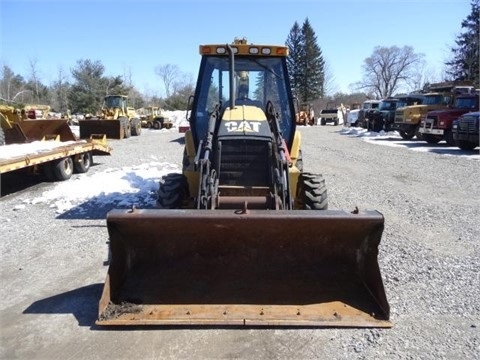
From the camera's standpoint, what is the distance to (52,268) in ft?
15.7

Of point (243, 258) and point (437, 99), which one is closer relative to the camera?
point (243, 258)

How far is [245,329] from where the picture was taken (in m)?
3.46

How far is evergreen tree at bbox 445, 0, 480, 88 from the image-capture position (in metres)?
37.3

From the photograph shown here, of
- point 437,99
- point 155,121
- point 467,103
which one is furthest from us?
point 155,121

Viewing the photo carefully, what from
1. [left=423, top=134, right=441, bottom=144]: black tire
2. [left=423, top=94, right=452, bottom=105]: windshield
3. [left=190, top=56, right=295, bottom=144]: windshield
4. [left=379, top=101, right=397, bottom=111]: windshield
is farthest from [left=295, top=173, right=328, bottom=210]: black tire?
[left=379, top=101, right=397, bottom=111]: windshield

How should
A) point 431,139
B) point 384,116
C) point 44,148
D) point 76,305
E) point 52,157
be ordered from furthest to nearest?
1. point 384,116
2. point 431,139
3. point 44,148
4. point 52,157
5. point 76,305

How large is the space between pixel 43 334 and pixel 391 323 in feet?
9.01

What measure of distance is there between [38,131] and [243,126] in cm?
931

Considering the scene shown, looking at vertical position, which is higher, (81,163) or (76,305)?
(81,163)

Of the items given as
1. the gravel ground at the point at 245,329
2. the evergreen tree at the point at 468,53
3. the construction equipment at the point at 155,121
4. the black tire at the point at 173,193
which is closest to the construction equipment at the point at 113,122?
the construction equipment at the point at 155,121

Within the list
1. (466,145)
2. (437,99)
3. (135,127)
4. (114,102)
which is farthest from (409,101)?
(114,102)

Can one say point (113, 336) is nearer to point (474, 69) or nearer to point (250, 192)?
point (250, 192)

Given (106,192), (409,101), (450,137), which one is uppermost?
(409,101)

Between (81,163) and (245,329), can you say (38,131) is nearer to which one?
(81,163)
